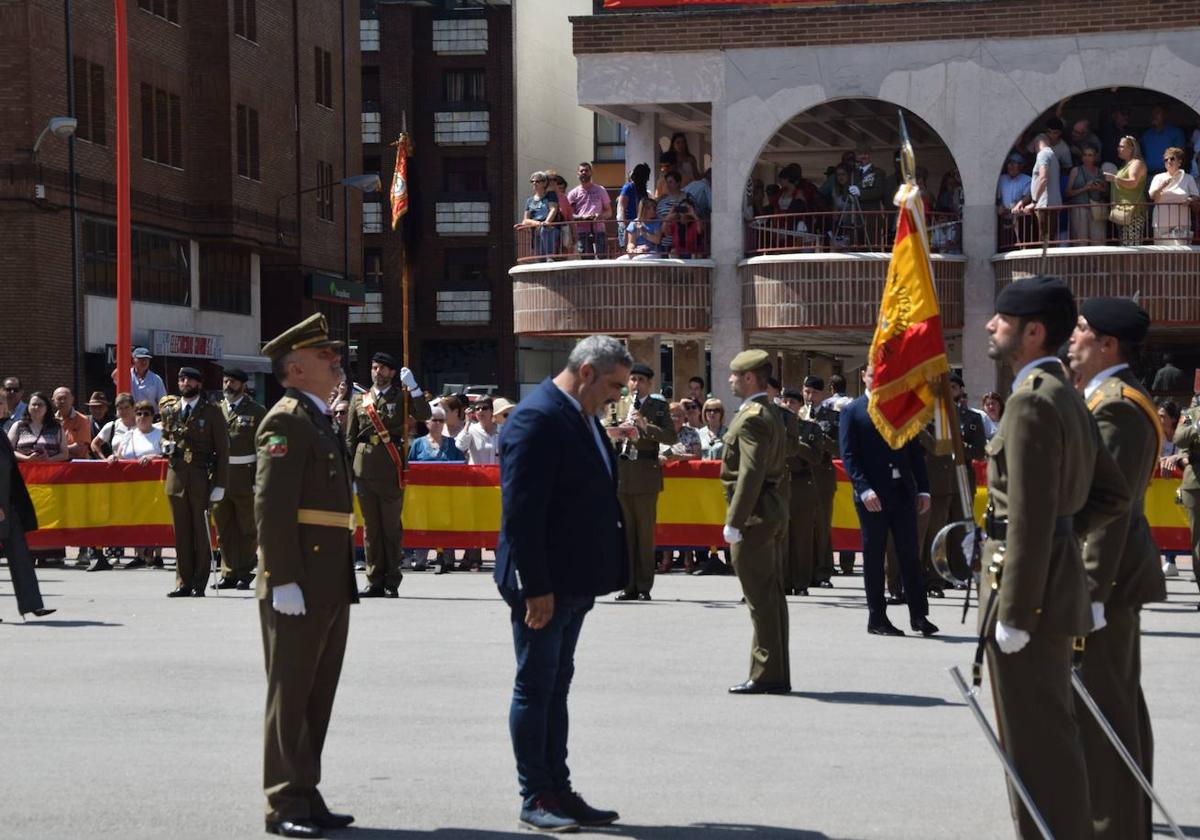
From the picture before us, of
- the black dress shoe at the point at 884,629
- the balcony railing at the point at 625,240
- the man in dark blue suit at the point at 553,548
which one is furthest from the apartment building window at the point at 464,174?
the man in dark blue suit at the point at 553,548

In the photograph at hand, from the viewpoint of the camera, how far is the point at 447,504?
2125 centimetres

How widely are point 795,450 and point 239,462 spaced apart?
5.20 meters

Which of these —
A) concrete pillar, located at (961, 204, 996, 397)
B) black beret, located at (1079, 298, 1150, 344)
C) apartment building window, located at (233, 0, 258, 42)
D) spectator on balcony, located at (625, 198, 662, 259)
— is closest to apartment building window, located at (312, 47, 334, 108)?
apartment building window, located at (233, 0, 258, 42)

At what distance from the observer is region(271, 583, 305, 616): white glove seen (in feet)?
24.4

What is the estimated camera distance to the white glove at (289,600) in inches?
293

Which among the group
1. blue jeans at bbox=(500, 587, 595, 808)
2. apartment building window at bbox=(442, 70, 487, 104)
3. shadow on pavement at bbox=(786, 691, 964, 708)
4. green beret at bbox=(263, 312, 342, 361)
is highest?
apartment building window at bbox=(442, 70, 487, 104)

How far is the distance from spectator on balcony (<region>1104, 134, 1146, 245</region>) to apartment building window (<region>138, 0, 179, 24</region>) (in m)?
25.7

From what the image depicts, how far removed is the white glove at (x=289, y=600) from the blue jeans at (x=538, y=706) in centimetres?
78

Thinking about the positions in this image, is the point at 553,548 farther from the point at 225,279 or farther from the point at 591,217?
the point at 225,279

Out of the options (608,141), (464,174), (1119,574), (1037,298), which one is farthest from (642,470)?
(608,141)

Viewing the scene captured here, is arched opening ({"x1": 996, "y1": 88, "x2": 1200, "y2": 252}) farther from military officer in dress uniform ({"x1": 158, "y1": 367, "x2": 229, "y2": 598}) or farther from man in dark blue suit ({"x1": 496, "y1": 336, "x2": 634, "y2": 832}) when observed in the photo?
man in dark blue suit ({"x1": 496, "y1": 336, "x2": 634, "y2": 832})

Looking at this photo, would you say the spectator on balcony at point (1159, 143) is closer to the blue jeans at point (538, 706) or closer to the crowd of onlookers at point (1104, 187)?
the crowd of onlookers at point (1104, 187)

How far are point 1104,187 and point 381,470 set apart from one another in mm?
14820

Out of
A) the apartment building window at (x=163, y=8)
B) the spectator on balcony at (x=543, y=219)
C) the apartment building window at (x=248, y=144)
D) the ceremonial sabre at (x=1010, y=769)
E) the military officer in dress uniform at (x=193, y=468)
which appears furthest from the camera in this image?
the apartment building window at (x=248, y=144)
